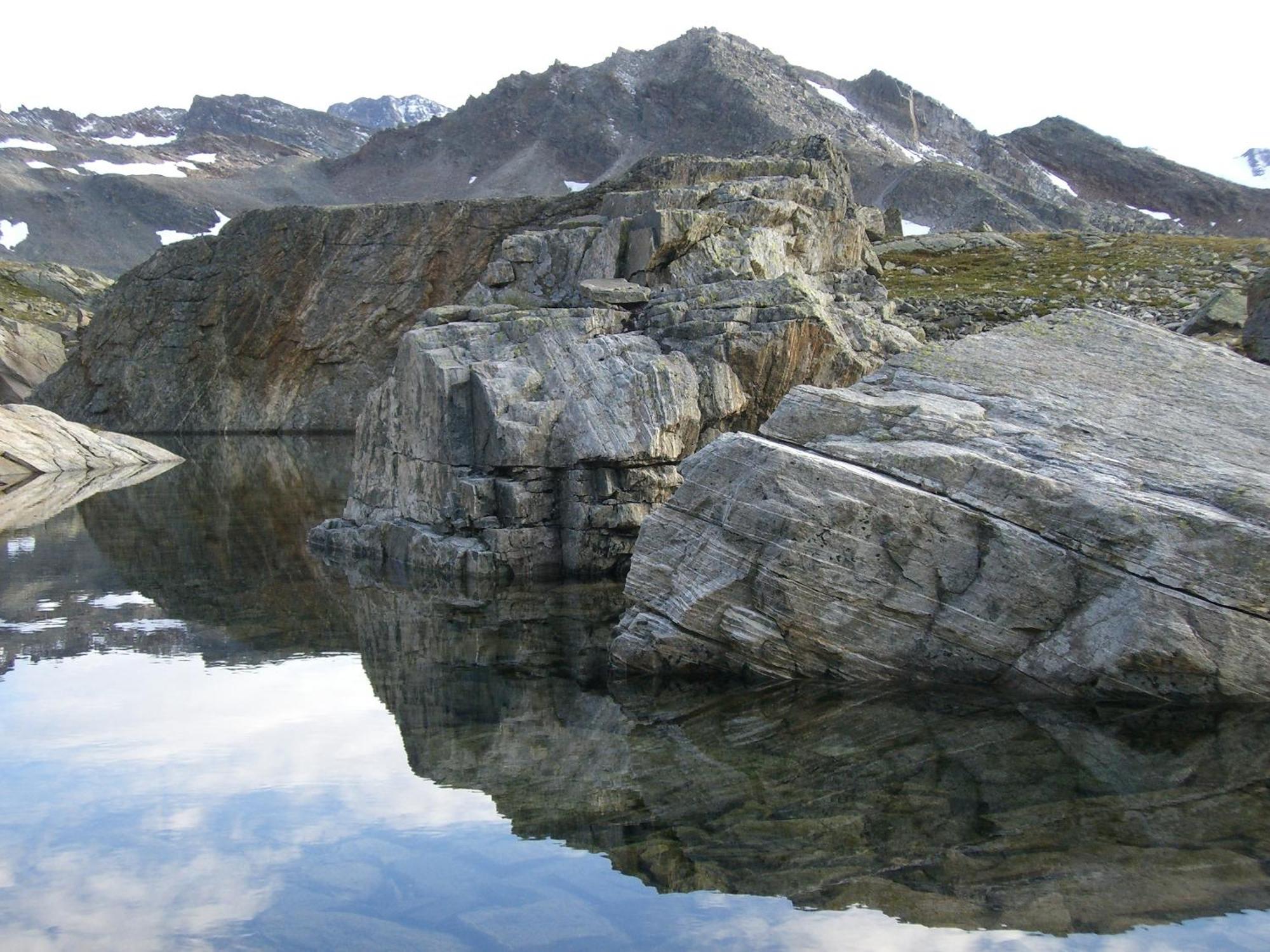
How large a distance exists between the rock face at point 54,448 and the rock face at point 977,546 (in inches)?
1464

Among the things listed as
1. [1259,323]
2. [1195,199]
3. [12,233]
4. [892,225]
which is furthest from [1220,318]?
[12,233]

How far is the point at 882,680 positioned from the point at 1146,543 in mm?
3775

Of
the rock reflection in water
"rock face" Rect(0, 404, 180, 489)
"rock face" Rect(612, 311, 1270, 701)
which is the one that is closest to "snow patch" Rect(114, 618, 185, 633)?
the rock reflection in water

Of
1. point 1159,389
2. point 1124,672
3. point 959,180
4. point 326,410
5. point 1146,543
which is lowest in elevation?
point 326,410

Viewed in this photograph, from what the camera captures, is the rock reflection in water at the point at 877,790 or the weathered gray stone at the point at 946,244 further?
the weathered gray stone at the point at 946,244

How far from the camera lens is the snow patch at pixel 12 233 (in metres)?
192

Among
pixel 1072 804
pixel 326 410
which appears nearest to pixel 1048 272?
pixel 326 410

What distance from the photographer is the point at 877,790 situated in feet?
39.2

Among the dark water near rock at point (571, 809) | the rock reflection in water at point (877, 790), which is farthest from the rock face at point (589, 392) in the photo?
the rock reflection in water at point (877, 790)

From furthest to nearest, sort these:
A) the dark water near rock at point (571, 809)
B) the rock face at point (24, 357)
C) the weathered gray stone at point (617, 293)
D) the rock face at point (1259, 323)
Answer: the rock face at point (24, 357) < the weathered gray stone at point (617, 293) < the rock face at point (1259, 323) < the dark water near rock at point (571, 809)

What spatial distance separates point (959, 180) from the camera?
14800 cm

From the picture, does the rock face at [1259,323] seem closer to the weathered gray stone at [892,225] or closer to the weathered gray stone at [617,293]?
the weathered gray stone at [617,293]

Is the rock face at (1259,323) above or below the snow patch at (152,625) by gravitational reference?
above

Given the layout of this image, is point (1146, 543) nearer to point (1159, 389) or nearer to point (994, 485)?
point (994, 485)
